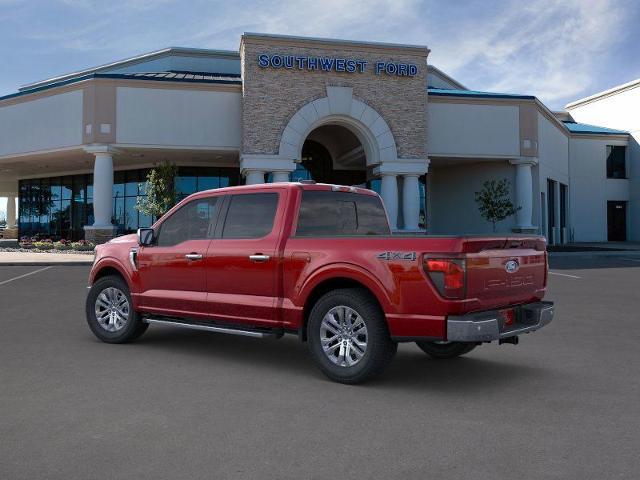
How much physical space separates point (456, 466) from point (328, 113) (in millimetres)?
26681

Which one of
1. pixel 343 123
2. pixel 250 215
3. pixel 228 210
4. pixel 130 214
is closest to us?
pixel 250 215

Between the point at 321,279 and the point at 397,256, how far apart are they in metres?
0.86

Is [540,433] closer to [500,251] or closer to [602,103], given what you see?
[500,251]

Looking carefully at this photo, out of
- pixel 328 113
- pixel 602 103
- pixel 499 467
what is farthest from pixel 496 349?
pixel 602 103

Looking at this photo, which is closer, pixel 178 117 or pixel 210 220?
pixel 210 220

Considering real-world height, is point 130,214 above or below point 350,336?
above

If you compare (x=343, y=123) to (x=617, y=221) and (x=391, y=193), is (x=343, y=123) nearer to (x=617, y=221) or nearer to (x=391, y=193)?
(x=391, y=193)

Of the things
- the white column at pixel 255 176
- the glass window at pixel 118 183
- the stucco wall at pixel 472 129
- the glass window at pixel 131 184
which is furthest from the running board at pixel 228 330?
the glass window at pixel 118 183

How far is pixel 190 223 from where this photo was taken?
7.39 m

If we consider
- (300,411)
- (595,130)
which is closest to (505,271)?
(300,411)

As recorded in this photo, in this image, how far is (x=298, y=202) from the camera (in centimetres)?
656

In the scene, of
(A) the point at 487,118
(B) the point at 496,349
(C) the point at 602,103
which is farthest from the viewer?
(C) the point at 602,103

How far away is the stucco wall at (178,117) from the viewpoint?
29.3m

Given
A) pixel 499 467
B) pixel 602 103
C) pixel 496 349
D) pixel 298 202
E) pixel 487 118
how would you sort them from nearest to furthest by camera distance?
1. pixel 499 467
2. pixel 298 202
3. pixel 496 349
4. pixel 487 118
5. pixel 602 103
